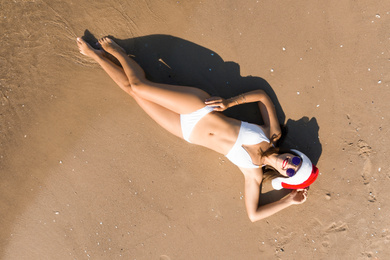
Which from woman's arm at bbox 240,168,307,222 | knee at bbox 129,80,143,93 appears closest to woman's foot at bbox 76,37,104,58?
knee at bbox 129,80,143,93

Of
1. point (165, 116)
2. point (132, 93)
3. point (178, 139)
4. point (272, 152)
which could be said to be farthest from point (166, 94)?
point (272, 152)

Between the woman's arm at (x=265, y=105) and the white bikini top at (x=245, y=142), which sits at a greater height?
the woman's arm at (x=265, y=105)

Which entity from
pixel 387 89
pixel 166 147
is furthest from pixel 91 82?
pixel 387 89

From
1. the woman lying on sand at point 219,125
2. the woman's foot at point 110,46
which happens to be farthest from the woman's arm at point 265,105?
the woman's foot at point 110,46

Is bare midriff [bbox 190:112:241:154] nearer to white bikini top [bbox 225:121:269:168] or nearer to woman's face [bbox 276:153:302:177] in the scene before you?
white bikini top [bbox 225:121:269:168]

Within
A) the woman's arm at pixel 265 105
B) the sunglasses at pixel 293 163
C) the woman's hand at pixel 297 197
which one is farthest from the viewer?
the woman's hand at pixel 297 197

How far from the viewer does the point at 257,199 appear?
3.22 metres

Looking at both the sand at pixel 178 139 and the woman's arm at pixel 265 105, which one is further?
the sand at pixel 178 139

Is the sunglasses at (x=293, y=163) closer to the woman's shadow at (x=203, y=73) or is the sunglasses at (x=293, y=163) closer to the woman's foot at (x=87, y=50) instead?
the woman's shadow at (x=203, y=73)

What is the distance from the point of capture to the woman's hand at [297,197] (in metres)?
3.32

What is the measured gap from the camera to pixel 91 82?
133 inches

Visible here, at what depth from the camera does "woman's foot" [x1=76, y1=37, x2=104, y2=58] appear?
3.17 m

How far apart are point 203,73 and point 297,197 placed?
2.13 metres

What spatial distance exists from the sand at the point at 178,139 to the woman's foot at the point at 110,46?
138mm
